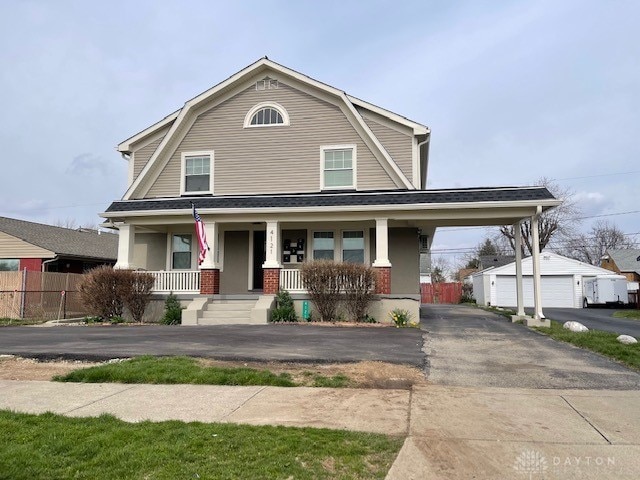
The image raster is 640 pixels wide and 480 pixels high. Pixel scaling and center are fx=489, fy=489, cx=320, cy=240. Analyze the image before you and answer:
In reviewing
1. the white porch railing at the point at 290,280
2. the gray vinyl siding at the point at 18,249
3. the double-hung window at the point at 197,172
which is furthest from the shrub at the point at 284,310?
the gray vinyl siding at the point at 18,249

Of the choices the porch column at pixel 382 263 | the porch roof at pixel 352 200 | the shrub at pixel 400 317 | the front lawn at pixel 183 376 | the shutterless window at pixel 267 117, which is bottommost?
the front lawn at pixel 183 376

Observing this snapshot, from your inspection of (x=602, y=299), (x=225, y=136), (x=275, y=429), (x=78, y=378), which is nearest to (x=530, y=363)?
(x=275, y=429)

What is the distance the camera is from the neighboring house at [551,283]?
34.4 metres

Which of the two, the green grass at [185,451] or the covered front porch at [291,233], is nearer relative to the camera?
the green grass at [185,451]

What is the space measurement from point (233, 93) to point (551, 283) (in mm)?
27298

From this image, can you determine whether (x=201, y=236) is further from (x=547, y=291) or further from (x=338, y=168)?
(x=547, y=291)

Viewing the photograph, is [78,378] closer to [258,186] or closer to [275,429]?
[275,429]

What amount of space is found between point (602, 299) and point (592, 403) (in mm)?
32631

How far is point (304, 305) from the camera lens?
15.2 metres

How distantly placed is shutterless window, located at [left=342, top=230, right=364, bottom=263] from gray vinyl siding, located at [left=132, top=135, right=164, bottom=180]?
8.39 m

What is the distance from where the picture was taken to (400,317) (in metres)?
14.1

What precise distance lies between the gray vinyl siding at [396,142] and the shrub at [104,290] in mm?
9747

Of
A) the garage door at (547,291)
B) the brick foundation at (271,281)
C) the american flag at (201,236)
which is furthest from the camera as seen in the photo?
the garage door at (547,291)

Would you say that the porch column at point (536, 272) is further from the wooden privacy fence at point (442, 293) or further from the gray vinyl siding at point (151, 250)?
the wooden privacy fence at point (442, 293)
